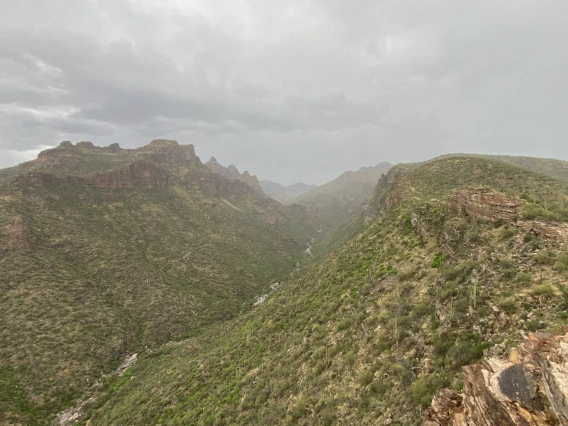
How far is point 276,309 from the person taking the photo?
1673 inches

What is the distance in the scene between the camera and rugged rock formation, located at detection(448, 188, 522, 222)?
2150cm

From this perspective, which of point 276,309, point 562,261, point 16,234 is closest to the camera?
point 562,261

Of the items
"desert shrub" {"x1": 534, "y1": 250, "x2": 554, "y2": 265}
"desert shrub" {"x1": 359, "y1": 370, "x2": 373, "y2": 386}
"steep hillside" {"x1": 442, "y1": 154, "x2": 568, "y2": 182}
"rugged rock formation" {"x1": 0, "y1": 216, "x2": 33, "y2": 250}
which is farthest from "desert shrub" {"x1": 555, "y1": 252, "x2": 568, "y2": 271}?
"steep hillside" {"x1": 442, "y1": 154, "x2": 568, "y2": 182}

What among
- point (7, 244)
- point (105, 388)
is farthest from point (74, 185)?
point (105, 388)

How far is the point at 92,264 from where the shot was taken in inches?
2606

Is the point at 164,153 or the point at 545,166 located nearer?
the point at 545,166

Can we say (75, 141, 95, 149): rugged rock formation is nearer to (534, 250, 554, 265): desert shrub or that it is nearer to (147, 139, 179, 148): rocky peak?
(147, 139, 179, 148): rocky peak

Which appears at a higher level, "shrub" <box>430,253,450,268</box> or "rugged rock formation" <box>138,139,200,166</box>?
"rugged rock formation" <box>138,139,200,166</box>

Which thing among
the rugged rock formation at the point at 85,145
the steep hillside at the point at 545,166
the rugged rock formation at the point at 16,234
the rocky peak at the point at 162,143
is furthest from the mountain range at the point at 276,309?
the rocky peak at the point at 162,143

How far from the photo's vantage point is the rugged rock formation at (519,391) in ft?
27.0

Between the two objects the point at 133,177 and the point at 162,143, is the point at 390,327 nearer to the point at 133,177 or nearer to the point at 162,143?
the point at 133,177

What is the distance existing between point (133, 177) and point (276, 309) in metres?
93.7

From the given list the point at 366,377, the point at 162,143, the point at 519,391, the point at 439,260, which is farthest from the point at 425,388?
the point at 162,143

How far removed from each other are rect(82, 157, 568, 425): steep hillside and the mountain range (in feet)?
0.41
